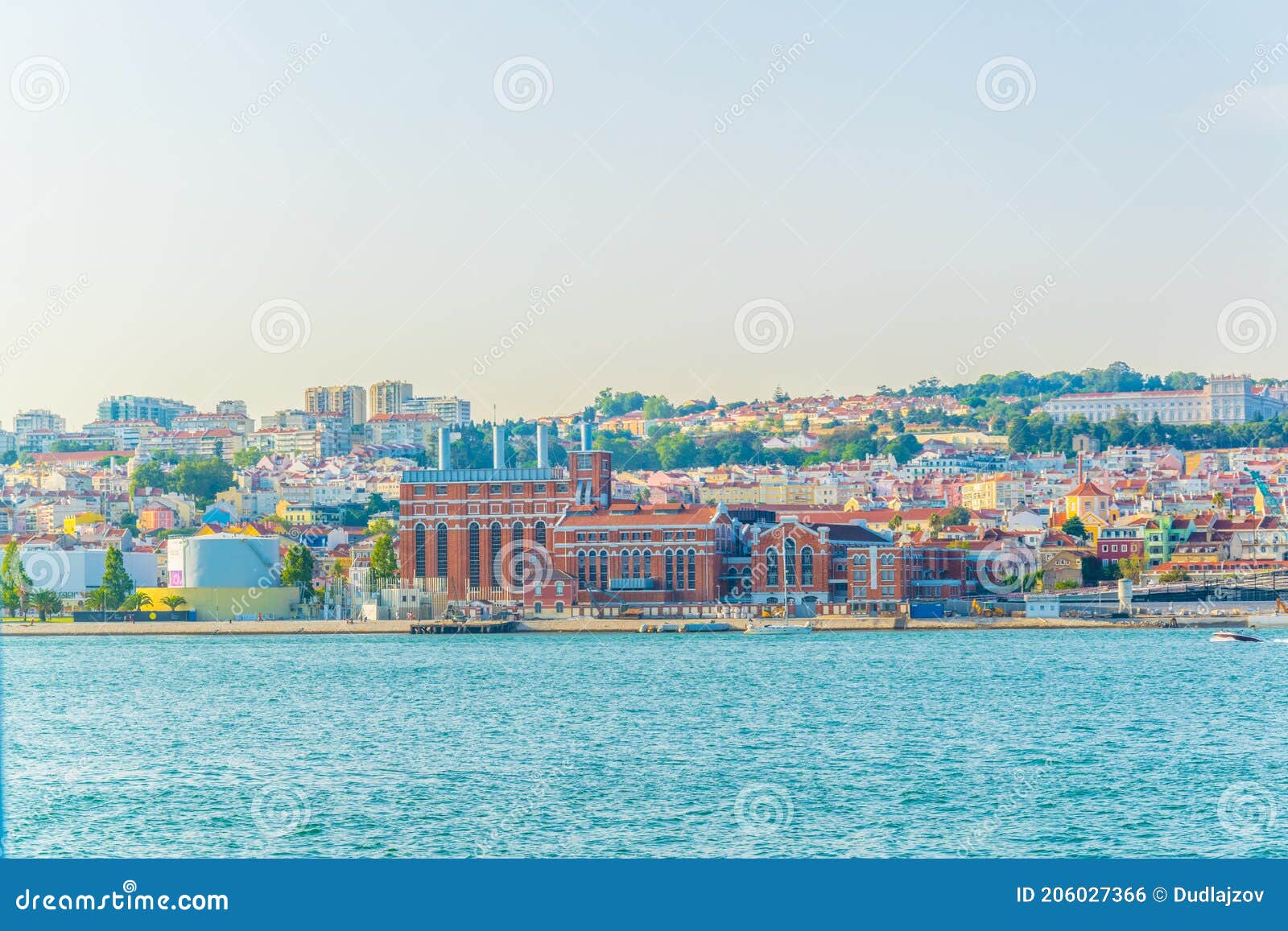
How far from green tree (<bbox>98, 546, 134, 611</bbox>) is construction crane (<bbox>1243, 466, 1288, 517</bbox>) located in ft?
104

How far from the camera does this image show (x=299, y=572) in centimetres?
3984

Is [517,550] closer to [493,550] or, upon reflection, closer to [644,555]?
[493,550]

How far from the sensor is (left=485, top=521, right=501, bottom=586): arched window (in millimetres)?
38688

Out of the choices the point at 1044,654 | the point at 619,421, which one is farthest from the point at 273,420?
the point at 1044,654

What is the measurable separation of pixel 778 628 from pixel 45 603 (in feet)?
56.0

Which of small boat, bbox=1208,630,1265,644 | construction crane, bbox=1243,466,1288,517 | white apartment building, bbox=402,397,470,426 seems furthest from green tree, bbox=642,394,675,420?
small boat, bbox=1208,630,1265,644

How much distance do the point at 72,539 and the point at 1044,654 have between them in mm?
31585

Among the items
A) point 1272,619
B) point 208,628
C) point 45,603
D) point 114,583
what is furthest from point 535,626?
point 1272,619

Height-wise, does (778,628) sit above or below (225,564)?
below

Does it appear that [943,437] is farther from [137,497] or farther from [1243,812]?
[1243,812]

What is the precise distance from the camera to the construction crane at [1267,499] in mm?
54381

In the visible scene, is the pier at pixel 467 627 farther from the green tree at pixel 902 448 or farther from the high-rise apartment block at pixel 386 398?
the high-rise apartment block at pixel 386 398

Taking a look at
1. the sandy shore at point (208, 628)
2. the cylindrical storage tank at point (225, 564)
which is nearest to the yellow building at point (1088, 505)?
the sandy shore at point (208, 628)

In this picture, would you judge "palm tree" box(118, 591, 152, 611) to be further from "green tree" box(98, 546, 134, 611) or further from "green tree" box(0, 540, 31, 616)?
"green tree" box(0, 540, 31, 616)
